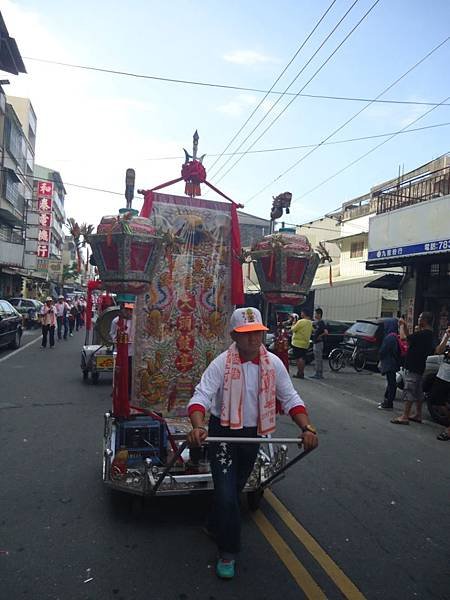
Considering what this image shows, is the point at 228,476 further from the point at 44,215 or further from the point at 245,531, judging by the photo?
the point at 44,215

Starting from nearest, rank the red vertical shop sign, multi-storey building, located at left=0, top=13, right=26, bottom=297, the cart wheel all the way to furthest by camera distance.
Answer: the cart wheel → multi-storey building, located at left=0, top=13, right=26, bottom=297 → the red vertical shop sign

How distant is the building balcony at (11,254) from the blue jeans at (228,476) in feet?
94.1

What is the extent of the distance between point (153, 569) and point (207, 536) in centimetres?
58

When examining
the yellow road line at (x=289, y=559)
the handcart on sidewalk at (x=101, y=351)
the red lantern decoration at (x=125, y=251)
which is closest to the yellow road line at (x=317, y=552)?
the yellow road line at (x=289, y=559)

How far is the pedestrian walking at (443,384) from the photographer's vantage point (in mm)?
7238

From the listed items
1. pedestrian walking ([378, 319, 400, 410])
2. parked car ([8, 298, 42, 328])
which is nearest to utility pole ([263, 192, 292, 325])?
pedestrian walking ([378, 319, 400, 410])

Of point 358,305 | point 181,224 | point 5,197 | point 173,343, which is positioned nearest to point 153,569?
point 173,343

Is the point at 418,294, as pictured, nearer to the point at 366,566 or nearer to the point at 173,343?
the point at 173,343

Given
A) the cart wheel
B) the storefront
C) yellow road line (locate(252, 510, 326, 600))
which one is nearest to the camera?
yellow road line (locate(252, 510, 326, 600))

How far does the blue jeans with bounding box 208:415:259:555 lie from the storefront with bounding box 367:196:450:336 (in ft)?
36.1

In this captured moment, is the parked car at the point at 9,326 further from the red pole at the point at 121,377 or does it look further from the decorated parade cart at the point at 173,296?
the red pole at the point at 121,377

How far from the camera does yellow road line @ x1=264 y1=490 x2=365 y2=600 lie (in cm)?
308

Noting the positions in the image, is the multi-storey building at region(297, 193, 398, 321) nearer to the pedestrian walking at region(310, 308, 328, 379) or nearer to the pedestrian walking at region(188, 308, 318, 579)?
the pedestrian walking at region(310, 308, 328, 379)

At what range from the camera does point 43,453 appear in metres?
5.55
